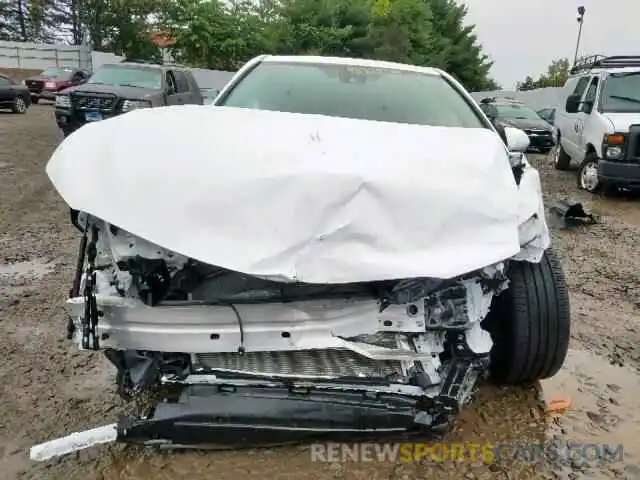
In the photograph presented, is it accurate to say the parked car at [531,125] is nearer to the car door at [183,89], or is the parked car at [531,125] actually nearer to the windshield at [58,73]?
the car door at [183,89]

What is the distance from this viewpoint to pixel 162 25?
34.3 meters

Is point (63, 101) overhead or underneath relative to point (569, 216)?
overhead

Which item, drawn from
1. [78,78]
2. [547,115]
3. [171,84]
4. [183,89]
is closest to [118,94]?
[171,84]

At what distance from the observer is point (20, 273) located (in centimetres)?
477

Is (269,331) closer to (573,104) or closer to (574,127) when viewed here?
(573,104)

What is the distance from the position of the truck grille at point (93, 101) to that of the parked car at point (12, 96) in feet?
26.0

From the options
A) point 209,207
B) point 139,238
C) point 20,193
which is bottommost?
point 20,193

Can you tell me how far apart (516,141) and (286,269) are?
2054 millimetres

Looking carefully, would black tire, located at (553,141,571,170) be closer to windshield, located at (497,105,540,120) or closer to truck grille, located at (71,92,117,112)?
windshield, located at (497,105,540,120)

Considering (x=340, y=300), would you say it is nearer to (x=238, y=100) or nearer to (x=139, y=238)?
(x=139, y=238)

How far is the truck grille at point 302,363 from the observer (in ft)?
7.99

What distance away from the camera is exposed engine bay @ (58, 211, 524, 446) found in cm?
232

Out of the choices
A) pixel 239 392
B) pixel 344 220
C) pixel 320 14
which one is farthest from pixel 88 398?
pixel 320 14

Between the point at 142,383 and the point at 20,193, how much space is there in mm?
6068
